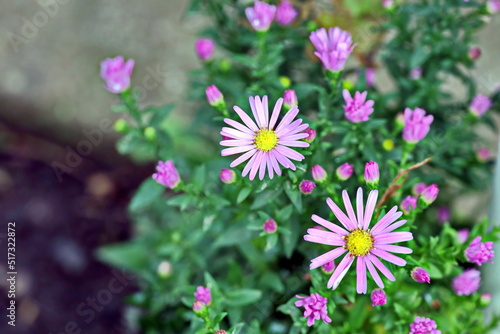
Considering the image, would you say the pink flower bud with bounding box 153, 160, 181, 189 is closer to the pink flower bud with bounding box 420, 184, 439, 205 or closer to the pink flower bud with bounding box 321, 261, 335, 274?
the pink flower bud with bounding box 321, 261, 335, 274

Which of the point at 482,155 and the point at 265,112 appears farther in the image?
the point at 482,155

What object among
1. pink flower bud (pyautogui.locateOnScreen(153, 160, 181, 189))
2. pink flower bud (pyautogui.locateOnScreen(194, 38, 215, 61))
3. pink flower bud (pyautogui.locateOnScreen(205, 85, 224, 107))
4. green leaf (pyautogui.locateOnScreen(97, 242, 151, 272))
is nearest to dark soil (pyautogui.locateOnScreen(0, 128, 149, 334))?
green leaf (pyautogui.locateOnScreen(97, 242, 151, 272))

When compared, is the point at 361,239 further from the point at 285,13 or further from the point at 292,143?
the point at 285,13

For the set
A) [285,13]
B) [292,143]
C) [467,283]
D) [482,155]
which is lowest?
[467,283]

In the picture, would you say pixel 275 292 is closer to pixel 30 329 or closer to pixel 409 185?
pixel 409 185

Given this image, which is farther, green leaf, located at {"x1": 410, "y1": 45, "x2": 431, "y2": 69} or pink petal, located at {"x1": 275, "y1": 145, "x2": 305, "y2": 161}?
green leaf, located at {"x1": 410, "y1": 45, "x2": 431, "y2": 69}

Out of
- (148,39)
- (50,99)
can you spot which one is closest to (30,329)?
(50,99)

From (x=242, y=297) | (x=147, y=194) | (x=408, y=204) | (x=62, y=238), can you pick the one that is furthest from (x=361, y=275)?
(x=62, y=238)
